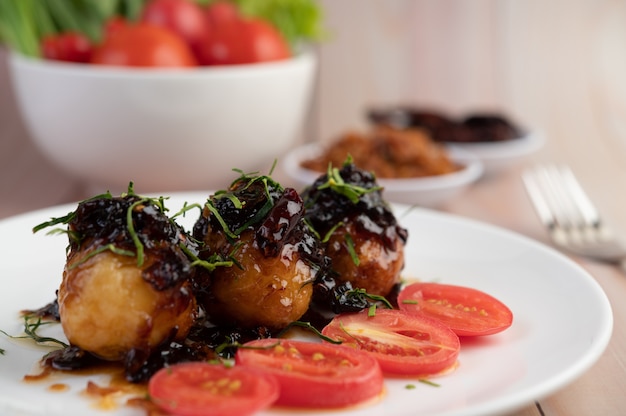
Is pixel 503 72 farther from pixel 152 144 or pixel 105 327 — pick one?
pixel 105 327

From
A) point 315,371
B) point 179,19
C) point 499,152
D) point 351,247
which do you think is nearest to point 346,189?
point 351,247

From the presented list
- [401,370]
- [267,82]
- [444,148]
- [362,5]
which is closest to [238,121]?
[267,82]

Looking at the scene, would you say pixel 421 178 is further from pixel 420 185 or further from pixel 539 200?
pixel 539 200

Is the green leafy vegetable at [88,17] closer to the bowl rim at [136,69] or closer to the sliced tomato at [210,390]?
the bowl rim at [136,69]

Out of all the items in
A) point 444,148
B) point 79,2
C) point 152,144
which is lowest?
point 444,148

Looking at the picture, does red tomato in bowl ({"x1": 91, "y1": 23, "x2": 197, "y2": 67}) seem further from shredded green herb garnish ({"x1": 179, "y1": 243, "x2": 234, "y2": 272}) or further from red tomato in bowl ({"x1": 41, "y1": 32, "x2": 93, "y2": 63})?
shredded green herb garnish ({"x1": 179, "y1": 243, "x2": 234, "y2": 272})
